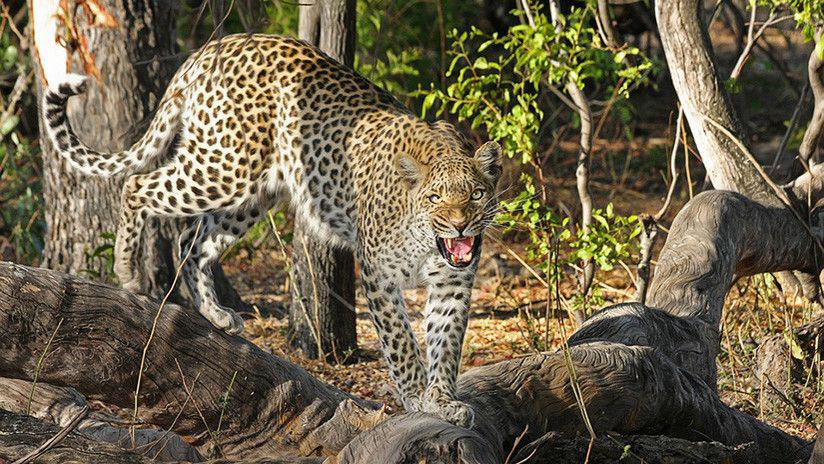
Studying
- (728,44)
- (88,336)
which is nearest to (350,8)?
(88,336)

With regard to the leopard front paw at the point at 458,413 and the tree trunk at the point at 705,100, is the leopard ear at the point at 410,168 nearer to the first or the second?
the leopard front paw at the point at 458,413

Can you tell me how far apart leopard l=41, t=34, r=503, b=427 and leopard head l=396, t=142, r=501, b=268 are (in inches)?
2.2

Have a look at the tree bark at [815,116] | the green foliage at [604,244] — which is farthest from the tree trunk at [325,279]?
the tree bark at [815,116]

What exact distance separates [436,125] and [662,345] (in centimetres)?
160

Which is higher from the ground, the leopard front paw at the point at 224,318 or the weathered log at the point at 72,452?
the weathered log at the point at 72,452

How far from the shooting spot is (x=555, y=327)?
8547mm

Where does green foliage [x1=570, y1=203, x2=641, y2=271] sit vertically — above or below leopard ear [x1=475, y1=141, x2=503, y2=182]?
below

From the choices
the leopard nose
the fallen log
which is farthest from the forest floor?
the leopard nose

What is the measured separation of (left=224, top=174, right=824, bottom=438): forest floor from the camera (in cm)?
664

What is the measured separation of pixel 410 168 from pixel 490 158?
0.41 m

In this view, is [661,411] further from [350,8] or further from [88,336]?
[350,8]

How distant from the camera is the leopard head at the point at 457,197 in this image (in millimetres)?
5559

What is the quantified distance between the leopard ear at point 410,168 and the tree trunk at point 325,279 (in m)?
1.71

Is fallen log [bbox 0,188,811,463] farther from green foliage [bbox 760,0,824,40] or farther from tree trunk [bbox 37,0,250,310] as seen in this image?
tree trunk [bbox 37,0,250,310]
